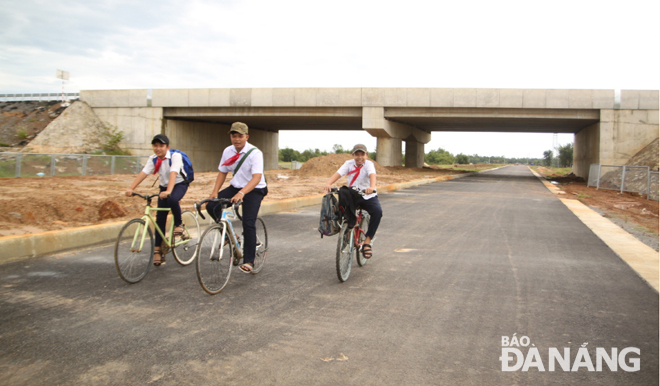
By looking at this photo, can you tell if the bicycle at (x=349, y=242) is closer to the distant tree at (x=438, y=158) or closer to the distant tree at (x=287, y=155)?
the distant tree at (x=287, y=155)

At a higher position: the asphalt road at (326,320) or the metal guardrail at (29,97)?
the metal guardrail at (29,97)

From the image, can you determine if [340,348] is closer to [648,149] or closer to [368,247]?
[368,247]

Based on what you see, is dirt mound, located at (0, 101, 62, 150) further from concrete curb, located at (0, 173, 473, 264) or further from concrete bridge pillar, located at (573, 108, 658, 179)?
concrete bridge pillar, located at (573, 108, 658, 179)

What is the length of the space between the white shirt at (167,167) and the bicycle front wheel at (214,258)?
1285 mm

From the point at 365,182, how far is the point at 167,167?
271 cm

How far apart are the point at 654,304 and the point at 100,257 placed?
7.30 m

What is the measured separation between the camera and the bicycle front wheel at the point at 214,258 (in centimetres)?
482

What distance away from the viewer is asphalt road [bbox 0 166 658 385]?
329cm

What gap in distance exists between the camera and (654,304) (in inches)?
200

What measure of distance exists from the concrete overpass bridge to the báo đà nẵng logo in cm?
3132

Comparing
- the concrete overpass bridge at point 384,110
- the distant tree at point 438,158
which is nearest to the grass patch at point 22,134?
the concrete overpass bridge at point 384,110

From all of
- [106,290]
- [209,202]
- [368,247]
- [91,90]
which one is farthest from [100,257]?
[91,90]

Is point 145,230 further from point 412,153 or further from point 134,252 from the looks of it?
point 412,153

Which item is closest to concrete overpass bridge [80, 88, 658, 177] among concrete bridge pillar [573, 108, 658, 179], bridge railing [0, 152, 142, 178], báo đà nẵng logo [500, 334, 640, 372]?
concrete bridge pillar [573, 108, 658, 179]
